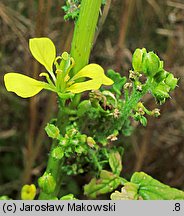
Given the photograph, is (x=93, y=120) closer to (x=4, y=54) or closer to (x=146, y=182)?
(x=146, y=182)

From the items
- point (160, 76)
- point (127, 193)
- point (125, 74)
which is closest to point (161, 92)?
point (160, 76)

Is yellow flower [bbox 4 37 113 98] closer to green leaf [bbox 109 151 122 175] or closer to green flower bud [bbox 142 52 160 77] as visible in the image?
green flower bud [bbox 142 52 160 77]

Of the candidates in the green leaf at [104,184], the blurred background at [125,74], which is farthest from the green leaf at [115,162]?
the blurred background at [125,74]

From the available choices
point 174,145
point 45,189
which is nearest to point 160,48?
point 174,145

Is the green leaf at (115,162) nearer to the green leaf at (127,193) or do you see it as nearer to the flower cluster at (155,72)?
the green leaf at (127,193)

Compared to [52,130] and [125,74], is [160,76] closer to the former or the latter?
[52,130]

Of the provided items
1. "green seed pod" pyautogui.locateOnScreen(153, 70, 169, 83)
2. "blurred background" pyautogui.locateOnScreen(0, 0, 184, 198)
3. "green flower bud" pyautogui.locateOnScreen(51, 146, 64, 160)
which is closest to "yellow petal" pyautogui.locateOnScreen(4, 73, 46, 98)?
"green flower bud" pyautogui.locateOnScreen(51, 146, 64, 160)
